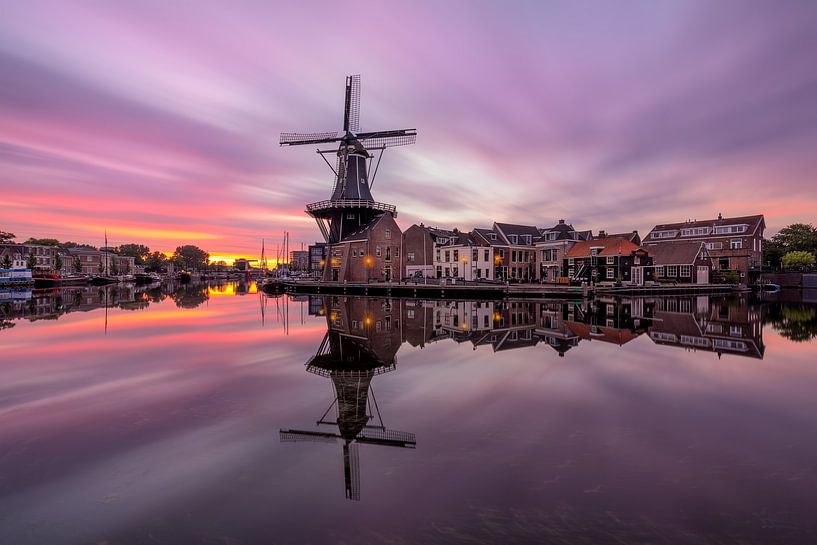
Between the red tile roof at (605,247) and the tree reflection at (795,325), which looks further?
the red tile roof at (605,247)

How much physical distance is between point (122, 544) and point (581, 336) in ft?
64.4

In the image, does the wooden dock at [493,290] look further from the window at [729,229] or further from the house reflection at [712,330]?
the house reflection at [712,330]

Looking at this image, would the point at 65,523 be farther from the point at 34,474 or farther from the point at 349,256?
the point at 349,256

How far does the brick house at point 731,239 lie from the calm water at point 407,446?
61.4m

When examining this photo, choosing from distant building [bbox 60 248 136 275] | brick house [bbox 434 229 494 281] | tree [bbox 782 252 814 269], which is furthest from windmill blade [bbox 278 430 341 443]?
distant building [bbox 60 248 136 275]

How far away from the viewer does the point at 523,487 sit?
582cm

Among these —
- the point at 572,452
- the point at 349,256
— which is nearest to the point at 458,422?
the point at 572,452

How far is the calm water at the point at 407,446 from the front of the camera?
502 centimetres

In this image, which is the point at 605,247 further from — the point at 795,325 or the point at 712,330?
the point at 712,330

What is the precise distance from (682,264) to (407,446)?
64.3 meters

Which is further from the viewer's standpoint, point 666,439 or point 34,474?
point 666,439

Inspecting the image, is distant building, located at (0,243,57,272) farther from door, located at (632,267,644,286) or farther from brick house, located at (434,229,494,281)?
door, located at (632,267,644,286)

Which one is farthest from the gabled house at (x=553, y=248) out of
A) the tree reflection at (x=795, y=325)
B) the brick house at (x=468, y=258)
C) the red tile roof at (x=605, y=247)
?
the tree reflection at (x=795, y=325)

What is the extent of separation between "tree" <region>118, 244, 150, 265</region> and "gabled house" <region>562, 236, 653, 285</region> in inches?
6920
